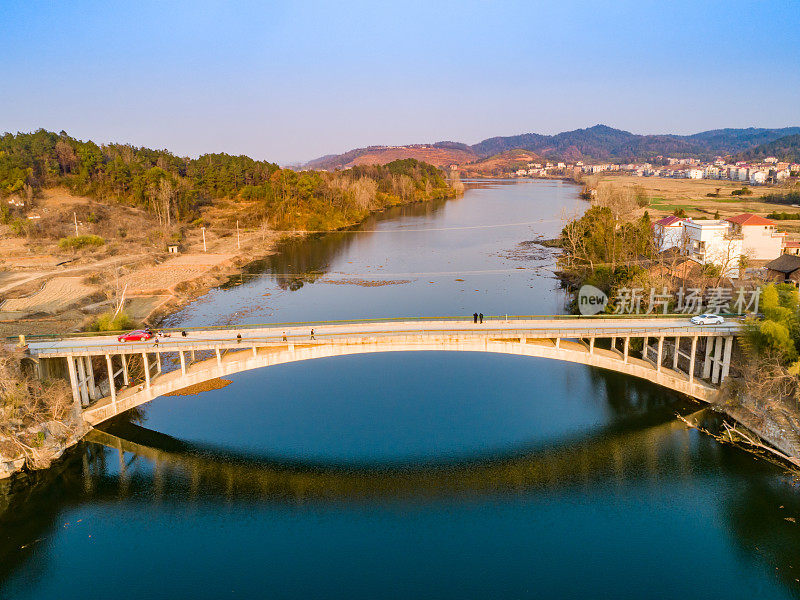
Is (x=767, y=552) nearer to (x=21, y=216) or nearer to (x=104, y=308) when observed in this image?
(x=104, y=308)

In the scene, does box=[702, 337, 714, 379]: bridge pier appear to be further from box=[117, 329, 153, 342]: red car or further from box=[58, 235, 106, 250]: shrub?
box=[58, 235, 106, 250]: shrub

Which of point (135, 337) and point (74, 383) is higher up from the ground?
point (135, 337)

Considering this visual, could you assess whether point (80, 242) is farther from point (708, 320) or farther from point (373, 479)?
point (708, 320)

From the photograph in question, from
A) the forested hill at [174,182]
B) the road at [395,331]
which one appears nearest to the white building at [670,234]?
the road at [395,331]

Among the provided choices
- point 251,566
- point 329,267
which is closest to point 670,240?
point 329,267

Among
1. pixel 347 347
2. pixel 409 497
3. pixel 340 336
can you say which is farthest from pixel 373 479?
pixel 340 336

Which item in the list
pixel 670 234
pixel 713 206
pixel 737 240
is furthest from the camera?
pixel 713 206

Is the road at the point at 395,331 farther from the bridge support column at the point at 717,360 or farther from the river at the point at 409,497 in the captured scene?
the river at the point at 409,497
